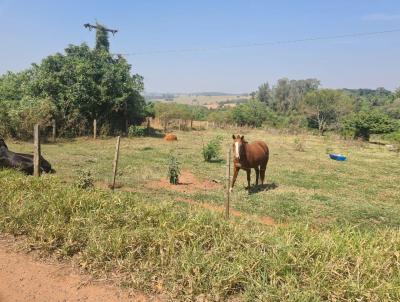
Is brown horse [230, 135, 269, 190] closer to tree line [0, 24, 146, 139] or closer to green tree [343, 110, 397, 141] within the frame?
tree line [0, 24, 146, 139]

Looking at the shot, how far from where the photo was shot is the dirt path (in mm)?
4426

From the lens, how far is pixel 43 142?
21.5 m

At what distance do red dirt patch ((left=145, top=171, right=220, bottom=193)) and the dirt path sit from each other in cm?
584

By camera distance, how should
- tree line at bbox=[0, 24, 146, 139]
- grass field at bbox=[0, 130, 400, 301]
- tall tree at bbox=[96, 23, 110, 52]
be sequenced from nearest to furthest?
grass field at bbox=[0, 130, 400, 301], tree line at bbox=[0, 24, 146, 139], tall tree at bbox=[96, 23, 110, 52]

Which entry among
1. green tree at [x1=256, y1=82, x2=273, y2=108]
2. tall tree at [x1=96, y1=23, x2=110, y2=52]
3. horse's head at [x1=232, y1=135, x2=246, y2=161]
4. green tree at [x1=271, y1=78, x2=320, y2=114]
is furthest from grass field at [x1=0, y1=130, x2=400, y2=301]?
green tree at [x1=256, y1=82, x2=273, y2=108]

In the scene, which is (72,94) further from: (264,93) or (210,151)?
(264,93)

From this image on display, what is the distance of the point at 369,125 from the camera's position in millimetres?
37531

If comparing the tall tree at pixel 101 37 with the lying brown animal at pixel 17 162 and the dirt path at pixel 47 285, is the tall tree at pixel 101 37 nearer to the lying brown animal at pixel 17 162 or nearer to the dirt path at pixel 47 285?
the lying brown animal at pixel 17 162

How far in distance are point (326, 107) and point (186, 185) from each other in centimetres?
4541

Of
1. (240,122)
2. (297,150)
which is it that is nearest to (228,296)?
(297,150)

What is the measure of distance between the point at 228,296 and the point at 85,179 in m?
5.57

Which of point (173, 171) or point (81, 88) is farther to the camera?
point (81, 88)

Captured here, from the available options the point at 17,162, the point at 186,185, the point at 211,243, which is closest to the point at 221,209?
the point at 211,243

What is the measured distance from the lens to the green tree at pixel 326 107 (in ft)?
169
